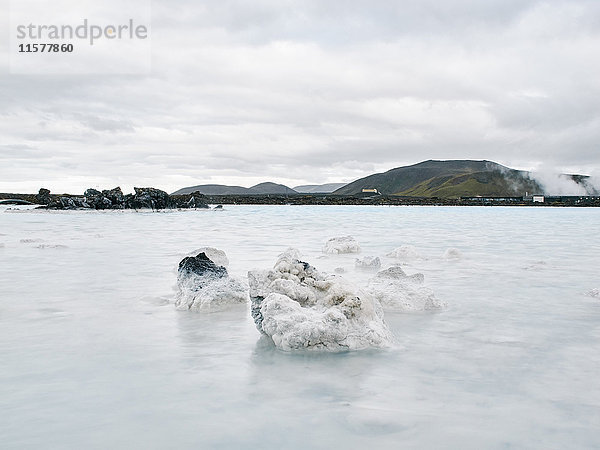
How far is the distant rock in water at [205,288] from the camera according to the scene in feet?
23.6

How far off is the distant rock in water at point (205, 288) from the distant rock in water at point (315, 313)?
3.74 feet

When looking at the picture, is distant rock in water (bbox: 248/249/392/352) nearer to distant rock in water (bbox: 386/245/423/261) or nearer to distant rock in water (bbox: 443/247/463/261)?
distant rock in water (bbox: 386/245/423/261)

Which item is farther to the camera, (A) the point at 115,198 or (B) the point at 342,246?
(A) the point at 115,198

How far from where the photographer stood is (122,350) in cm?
534

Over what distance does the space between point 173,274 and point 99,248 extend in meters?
6.87

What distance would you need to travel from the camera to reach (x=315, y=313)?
5.58 meters

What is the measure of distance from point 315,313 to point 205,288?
239cm

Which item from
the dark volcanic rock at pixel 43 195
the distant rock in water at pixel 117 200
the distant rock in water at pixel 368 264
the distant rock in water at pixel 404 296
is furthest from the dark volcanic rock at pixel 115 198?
the distant rock in water at pixel 404 296

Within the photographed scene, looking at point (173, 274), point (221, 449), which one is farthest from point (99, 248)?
point (221, 449)

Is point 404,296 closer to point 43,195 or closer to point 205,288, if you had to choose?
point 205,288

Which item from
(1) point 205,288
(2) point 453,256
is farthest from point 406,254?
(1) point 205,288

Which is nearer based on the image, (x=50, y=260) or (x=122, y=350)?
(x=122, y=350)

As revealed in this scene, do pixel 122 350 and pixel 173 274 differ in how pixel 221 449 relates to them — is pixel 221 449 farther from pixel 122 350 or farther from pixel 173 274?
pixel 173 274

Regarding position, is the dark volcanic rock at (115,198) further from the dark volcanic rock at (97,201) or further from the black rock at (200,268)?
the black rock at (200,268)
